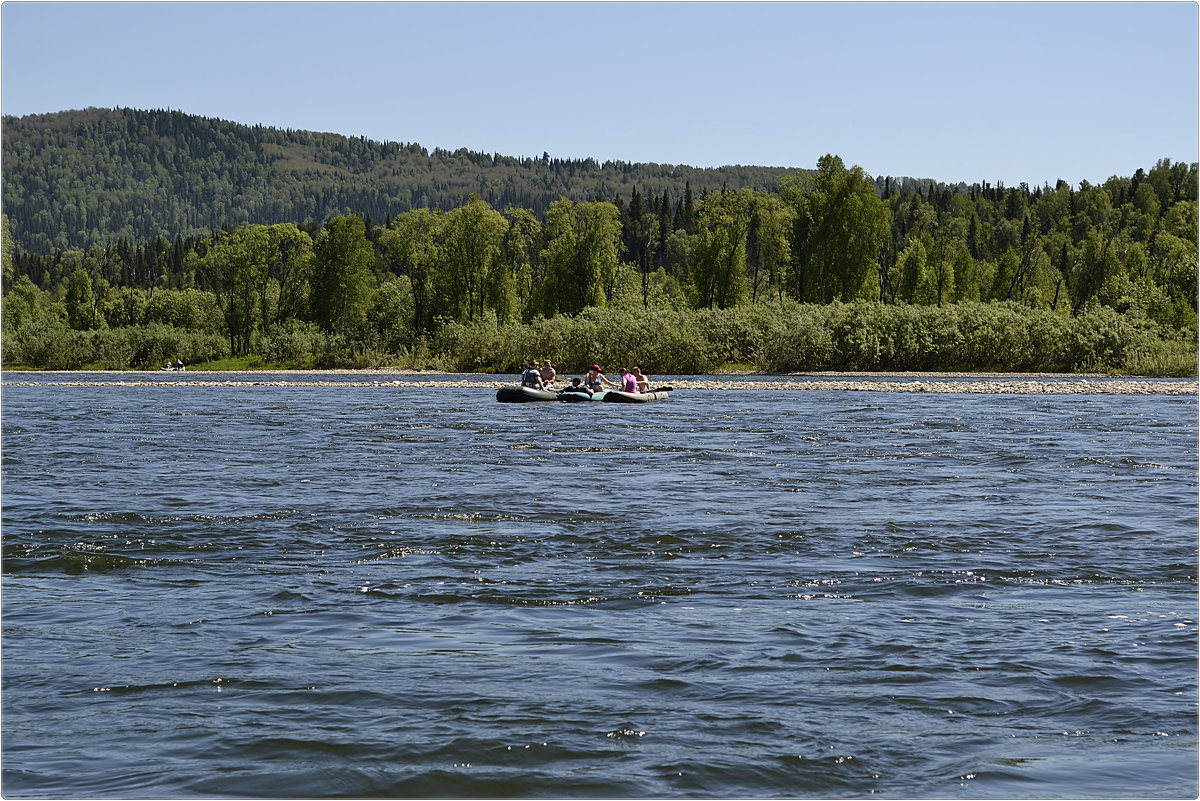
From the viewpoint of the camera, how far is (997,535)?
15172 mm

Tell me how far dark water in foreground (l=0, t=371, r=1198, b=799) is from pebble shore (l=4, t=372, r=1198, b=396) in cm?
3545

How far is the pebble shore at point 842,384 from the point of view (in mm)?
Answer: 56594

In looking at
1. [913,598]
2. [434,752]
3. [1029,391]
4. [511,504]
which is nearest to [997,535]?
[913,598]

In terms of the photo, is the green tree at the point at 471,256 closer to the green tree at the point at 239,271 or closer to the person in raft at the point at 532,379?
the green tree at the point at 239,271

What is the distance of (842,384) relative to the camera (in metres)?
62.0

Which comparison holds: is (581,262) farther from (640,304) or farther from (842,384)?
(842,384)

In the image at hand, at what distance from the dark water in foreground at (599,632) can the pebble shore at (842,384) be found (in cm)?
3545

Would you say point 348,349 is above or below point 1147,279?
below

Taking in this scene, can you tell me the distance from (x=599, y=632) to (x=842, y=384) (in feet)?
175

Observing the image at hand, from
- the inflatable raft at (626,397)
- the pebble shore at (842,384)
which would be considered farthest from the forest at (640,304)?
the inflatable raft at (626,397)

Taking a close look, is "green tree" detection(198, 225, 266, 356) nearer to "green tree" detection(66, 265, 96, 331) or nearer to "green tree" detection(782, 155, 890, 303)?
"green tree" detection(66, 265, 96, 331)

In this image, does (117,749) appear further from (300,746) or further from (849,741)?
(849,741)

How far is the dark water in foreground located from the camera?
287 inches

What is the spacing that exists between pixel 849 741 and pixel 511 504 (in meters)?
10.9
